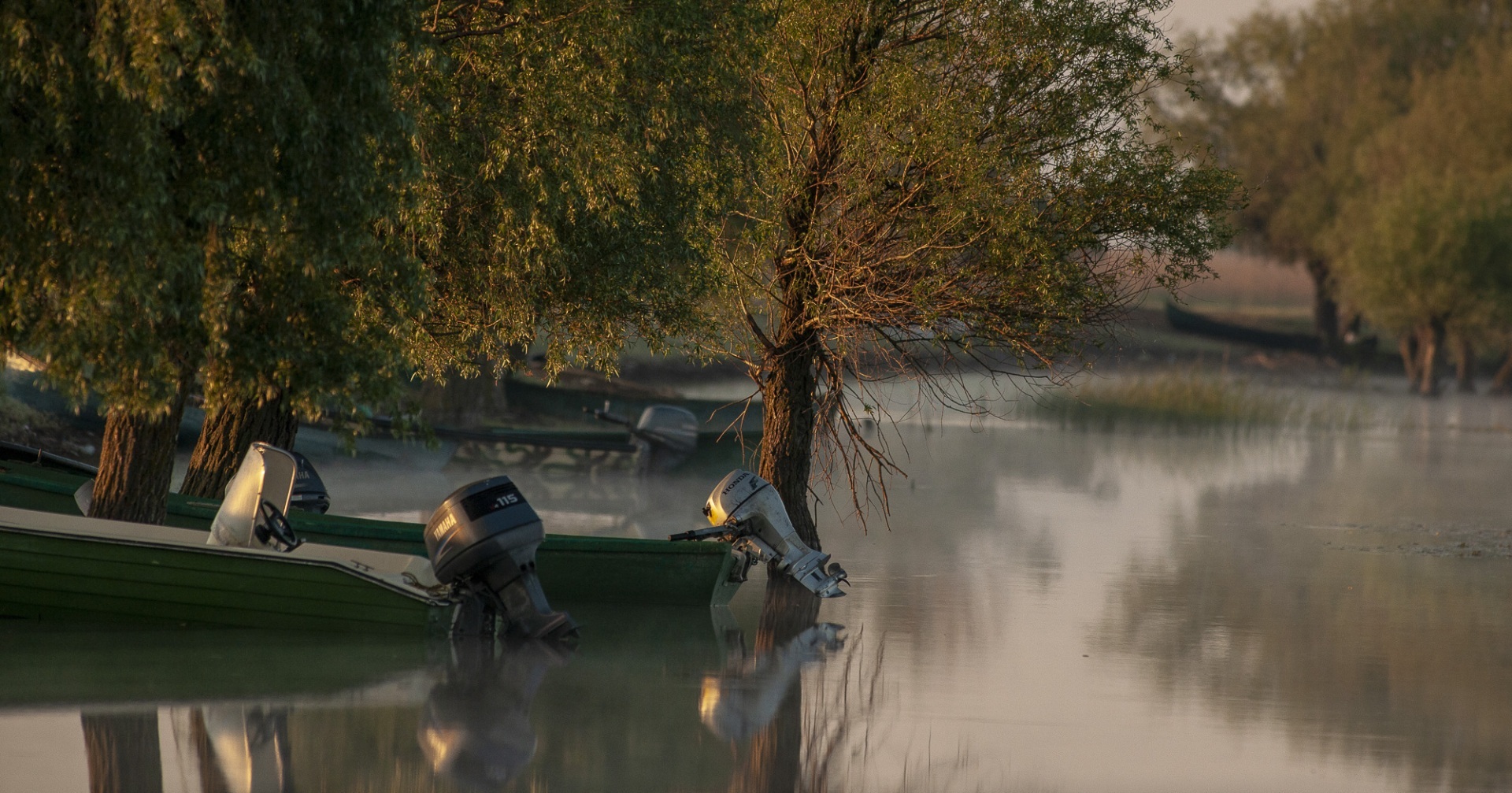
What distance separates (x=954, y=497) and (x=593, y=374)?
13550mm

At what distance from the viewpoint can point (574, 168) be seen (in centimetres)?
1153

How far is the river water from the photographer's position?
25.8 ft

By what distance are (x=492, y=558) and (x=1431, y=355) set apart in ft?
186

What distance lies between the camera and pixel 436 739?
829 cm

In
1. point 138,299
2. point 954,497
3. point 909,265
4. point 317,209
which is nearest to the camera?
point 138,299

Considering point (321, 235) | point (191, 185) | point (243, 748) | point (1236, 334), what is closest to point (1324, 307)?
point (1236, 334)

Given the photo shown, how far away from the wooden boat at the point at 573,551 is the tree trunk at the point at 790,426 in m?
1.69

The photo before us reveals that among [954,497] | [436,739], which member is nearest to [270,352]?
[436,739]

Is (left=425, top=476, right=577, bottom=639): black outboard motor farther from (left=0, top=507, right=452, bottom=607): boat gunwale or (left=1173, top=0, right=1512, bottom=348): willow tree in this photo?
(left=1173, top=0, right=1512, bottom=348): willow tree

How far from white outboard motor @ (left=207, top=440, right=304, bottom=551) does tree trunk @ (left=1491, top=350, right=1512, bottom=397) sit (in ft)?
195

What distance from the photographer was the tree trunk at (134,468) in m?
11.9

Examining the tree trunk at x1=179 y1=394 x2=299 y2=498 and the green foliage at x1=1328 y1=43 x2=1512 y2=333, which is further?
the green foliage at x1=1328 y1=43 x2=1512 y2=333

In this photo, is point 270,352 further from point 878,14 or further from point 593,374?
point 593,374

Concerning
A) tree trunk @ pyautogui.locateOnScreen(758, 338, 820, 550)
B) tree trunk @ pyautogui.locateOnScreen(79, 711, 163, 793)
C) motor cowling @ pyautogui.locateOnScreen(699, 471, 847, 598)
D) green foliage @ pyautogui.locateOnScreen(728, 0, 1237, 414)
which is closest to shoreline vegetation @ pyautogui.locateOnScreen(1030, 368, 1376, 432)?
tree trunk @ pyautogui.locateOnScreen(758, 338, 820, 550)
